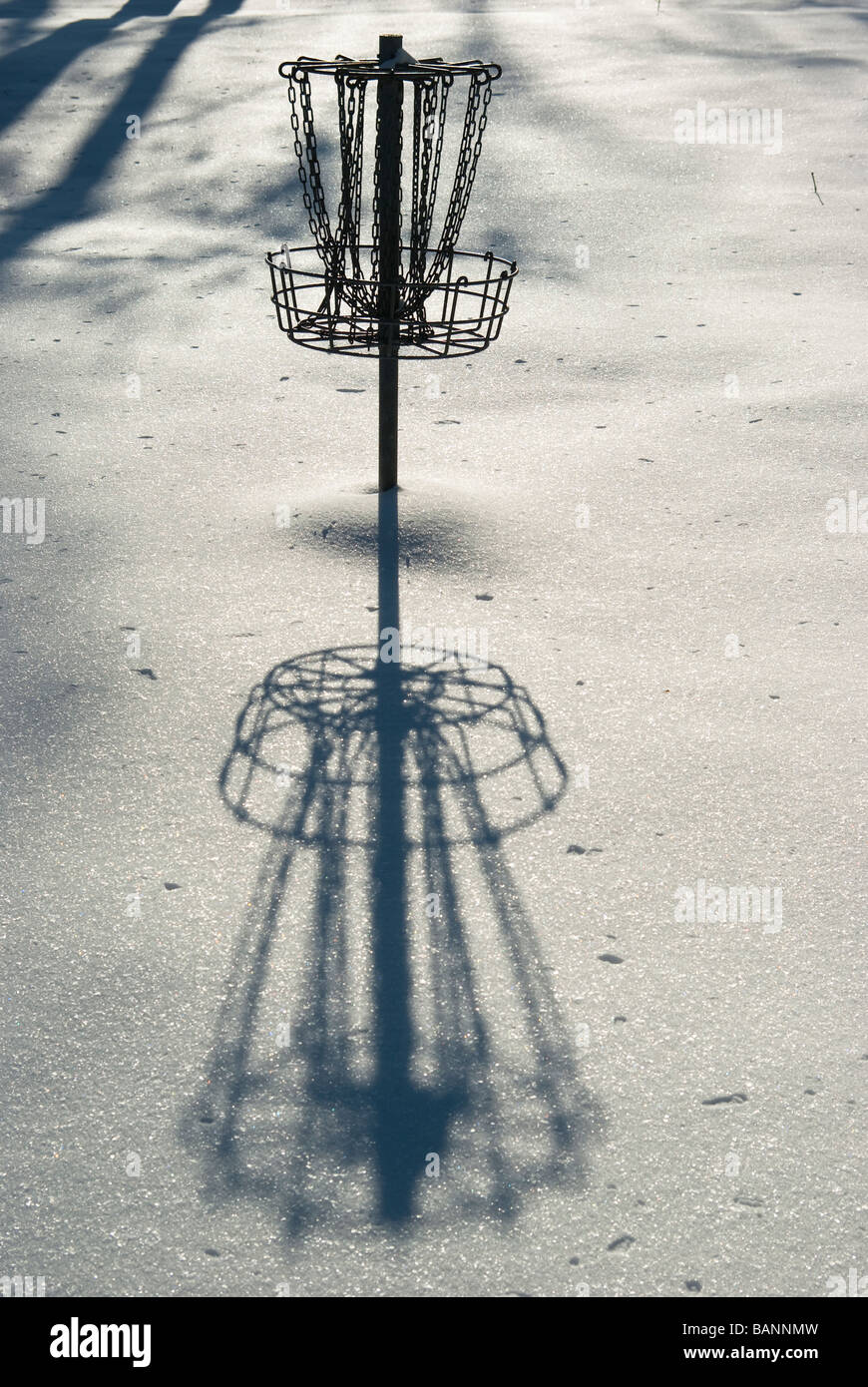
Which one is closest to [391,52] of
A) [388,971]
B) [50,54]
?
[388,971]

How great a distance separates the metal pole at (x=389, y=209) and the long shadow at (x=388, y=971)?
121 cm

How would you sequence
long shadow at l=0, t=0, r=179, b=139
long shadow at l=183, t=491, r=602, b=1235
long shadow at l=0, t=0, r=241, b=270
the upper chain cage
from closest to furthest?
long shadow at l=183, t=491, r=602, b=1235, the upper chain cage, long shadow at l=0, t=0, r=241, b=270, long shadow at l=0, t=0, r=179, b=139

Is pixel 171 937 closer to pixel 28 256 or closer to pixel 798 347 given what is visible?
pixel 798 347

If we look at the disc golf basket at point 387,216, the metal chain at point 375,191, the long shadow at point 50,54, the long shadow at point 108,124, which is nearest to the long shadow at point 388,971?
the disc golf basket at point 387,216

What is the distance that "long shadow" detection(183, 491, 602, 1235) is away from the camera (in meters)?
2.82

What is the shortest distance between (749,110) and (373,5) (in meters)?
5.83

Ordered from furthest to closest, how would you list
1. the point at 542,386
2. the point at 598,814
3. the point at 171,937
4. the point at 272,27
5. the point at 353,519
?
the point at 272,27 → the point at 542,386 → the point at 353,519 → the point at 598,814 → the point at 171,937

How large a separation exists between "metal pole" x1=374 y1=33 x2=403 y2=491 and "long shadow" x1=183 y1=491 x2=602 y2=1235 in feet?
3.98

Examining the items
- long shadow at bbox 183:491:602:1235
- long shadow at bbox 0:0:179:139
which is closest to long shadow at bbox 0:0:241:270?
long shadow at bbox 0:0:179:139

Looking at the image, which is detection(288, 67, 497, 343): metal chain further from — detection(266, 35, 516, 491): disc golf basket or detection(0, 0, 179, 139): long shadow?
detection(0, 0, 179, 139): long shadow

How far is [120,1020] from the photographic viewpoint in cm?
318

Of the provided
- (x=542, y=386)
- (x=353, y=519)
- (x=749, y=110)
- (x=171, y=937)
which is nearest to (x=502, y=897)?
(x=171, y=937)

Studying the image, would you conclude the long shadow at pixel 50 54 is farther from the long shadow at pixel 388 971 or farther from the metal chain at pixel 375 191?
the long shadow at pixel 388 971

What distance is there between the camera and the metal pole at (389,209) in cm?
464
